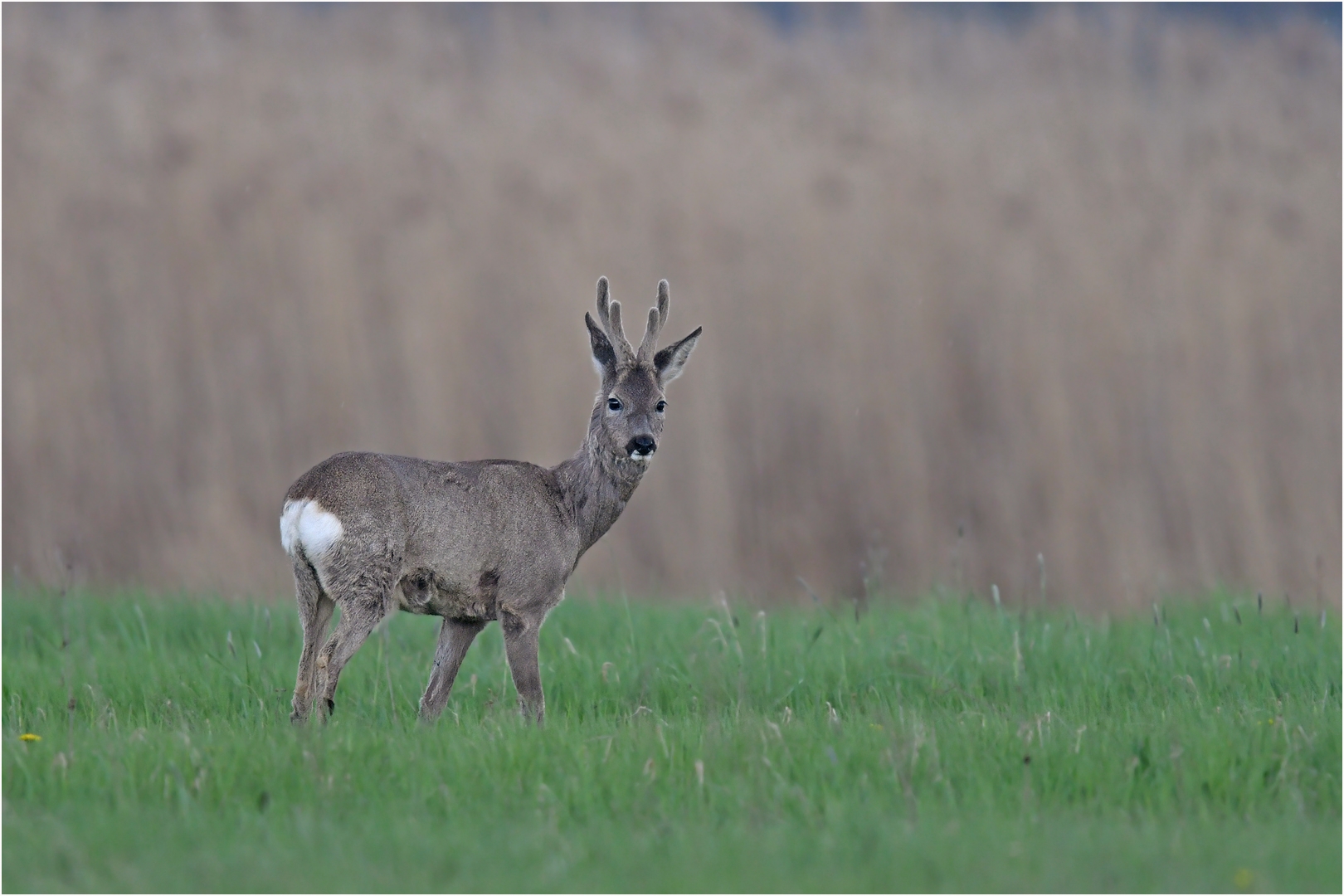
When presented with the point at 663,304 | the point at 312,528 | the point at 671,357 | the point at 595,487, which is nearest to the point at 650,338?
the point at 671,357

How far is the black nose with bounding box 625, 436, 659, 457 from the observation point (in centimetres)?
612

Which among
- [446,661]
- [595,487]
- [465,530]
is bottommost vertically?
[446,661]

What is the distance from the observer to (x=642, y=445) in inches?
241

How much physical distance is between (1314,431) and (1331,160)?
266cm

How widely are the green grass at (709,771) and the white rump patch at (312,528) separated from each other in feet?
2.23

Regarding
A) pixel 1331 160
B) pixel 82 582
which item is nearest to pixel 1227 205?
pixel 1331 160

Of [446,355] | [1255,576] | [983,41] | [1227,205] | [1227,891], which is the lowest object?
[1227,891]

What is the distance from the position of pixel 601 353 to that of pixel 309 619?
1.75m

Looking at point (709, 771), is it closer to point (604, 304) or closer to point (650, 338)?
point (650, 338)

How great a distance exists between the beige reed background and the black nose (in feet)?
12.2

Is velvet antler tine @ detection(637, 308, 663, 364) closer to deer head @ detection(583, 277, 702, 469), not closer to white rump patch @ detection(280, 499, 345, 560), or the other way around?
deer head @ detection(583, 277, 702, 469)

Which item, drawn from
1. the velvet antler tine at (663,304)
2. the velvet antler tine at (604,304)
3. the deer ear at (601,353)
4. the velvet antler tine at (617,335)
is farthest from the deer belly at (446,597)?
the velvet antler tine at (663,304)

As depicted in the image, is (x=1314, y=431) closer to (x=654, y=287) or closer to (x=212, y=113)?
(x=654, y=287)

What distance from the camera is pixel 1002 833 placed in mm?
4066
